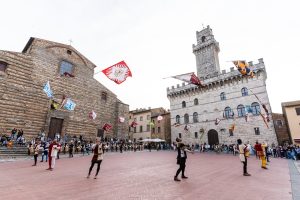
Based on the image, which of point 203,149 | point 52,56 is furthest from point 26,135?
point 203,149

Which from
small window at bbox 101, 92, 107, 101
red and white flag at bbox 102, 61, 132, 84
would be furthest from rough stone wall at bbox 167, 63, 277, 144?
red and white flag at bbox 102, 61, 132, 84

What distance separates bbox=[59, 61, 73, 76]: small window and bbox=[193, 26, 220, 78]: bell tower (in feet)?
82.8

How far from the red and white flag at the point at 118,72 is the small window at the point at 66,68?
14.5 meters

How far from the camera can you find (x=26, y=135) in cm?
1888

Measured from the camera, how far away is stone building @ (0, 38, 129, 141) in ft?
61.8

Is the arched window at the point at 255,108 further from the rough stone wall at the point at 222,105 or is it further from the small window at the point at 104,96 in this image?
the small window at the point at 104,96

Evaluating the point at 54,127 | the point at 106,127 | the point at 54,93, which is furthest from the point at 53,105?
the point at 106,127

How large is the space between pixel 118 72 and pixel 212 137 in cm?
2532

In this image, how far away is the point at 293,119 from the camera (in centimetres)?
2661

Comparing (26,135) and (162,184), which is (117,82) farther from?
(26,135)

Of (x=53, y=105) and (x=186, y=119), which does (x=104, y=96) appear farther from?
(x=186, y=119)

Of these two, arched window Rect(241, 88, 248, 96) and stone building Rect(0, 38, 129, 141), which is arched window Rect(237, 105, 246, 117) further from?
stone building Rect(0, 38, 129, 141)

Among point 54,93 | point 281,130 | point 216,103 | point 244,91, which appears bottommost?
point 281,130

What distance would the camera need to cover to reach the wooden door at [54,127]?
70.0 feet
